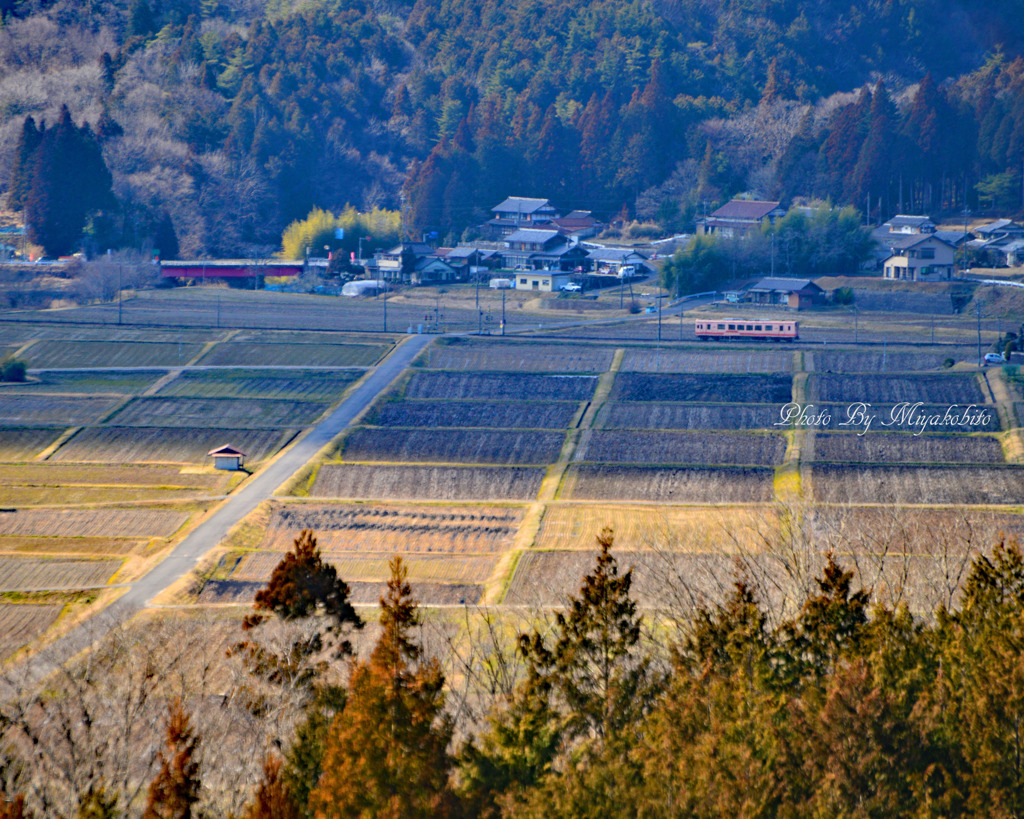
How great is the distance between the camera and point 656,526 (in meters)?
30.6

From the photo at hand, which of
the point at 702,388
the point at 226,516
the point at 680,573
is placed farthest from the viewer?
the point at 702,388

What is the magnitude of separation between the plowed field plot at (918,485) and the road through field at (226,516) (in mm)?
14778

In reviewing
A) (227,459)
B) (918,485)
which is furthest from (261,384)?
(918,485)

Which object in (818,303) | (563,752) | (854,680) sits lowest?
(818,303)

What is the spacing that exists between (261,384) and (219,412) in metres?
3.37

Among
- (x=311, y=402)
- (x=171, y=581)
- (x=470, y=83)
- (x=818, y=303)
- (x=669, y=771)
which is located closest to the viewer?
(x=669, y=771)

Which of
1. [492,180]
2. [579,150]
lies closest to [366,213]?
[492,180]

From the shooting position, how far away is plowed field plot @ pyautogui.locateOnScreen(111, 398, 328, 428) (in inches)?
1628

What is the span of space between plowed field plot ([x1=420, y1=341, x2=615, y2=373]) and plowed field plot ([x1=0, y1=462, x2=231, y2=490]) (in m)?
12.9

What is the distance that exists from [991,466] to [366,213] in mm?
54794

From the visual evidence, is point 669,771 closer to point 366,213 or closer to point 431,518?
point 431,518

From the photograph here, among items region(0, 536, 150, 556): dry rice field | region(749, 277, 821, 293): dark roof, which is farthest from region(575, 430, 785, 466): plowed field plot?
region(749, 277, 821, 293): dark roof

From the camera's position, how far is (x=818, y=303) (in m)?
57.9

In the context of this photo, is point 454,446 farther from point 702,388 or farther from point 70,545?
point 70,545
